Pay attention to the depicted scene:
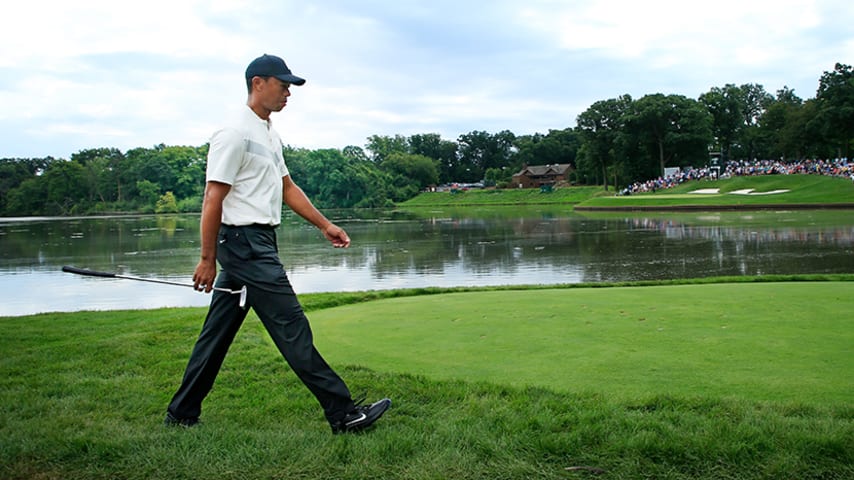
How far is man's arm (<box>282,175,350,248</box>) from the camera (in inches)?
167

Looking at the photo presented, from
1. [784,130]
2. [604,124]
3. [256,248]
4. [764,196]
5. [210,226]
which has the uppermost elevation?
[604,124]

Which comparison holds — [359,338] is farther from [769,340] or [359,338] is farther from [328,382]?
[769,340]

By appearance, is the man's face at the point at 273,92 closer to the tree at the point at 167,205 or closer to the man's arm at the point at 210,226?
the man's arm at the point at 210,226

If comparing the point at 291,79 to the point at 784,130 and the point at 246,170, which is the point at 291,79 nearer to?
the point at 246,170

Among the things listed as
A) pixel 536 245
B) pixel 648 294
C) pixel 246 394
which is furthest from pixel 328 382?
pixel 536 245

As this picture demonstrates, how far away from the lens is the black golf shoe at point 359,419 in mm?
3748

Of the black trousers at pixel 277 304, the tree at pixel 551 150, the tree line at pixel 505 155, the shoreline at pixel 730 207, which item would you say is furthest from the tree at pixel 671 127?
the black trousers at pixel 277 304

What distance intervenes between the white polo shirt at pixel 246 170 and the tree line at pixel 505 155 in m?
68.5

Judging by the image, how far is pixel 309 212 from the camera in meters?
4.36

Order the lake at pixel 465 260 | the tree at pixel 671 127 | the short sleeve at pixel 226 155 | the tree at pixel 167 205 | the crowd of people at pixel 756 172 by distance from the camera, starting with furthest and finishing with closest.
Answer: the tree at pixel 167 205
the tree at pixel 671 127
the crowd of people at pixel 756 172
the lake at pixel 465 260
the short sleeve at pixel 226 155

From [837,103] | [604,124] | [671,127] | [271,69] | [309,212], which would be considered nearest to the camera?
[271,69]

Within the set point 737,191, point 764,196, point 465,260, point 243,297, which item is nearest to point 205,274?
point 243,297

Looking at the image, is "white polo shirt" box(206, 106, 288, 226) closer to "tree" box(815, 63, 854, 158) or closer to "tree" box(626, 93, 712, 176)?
"tree" box(815, 63, 854, 158)

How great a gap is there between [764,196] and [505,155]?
108600 millimetres
